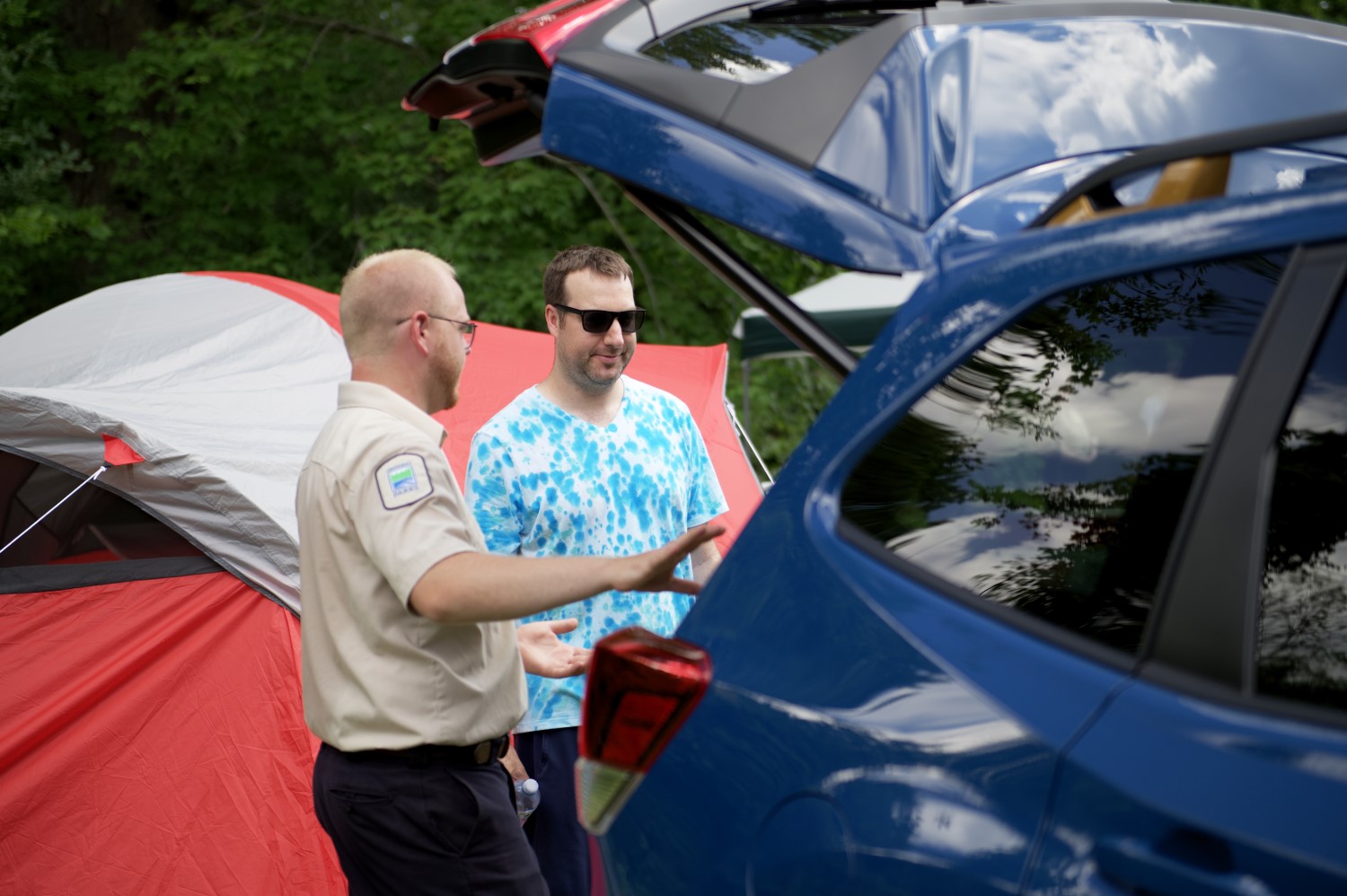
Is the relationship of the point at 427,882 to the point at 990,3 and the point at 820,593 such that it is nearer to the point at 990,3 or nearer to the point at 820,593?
the point at 820,593

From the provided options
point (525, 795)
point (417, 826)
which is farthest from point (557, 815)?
point (417, 826)

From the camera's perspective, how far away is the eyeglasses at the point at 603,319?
318cm

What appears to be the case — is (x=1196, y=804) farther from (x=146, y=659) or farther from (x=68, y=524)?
(x=68, y=524)

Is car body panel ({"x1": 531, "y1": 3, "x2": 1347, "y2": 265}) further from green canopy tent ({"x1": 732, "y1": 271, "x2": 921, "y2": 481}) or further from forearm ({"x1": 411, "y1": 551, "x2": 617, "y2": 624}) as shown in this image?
green canopy tent ({"x1": 732, "y1": 271, "x2": 921, "y2": 481})

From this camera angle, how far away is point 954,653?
1.36 meters

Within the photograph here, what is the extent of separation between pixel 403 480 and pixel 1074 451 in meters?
1.11

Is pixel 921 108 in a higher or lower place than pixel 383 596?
higher

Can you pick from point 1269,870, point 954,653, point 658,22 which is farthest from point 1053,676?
point 658,22

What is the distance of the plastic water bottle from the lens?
2938 millimetres

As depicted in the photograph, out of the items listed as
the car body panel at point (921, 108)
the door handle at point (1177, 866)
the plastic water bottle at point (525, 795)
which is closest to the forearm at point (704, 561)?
the plastic water bottle at point (525, 795)

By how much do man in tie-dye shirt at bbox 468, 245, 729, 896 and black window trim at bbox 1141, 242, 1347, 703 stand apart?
182 centimetres

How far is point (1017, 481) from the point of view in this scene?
145 cm

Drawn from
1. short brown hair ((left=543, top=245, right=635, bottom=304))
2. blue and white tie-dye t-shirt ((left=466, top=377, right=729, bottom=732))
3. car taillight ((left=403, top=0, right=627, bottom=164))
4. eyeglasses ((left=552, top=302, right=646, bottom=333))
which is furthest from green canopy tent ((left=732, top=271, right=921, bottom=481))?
car taillight ((left=403, top=0, right=627, bottom=164))

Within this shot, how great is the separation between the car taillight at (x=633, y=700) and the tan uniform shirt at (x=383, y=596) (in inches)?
19.8
